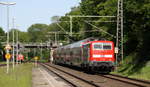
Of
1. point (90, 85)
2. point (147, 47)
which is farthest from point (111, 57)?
point (90, 85)

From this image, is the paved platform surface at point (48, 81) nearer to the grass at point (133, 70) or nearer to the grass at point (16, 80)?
the grass at point (16, 80)

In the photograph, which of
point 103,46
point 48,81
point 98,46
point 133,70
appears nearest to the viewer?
point 48,81

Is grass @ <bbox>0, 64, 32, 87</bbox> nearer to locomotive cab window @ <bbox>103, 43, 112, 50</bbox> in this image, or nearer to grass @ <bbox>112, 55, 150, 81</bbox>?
locomotive cab window @ <bbox>103, 43, 112, 50</bbox>

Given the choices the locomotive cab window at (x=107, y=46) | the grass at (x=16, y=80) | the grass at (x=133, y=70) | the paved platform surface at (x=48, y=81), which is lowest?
the paved platform surface at (x=48, y=81)

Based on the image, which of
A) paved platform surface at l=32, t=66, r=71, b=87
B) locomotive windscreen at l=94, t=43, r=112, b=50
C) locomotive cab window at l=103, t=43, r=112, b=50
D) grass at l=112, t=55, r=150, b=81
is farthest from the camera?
locomotive cab window at l=103, t=43, r=112, b=50

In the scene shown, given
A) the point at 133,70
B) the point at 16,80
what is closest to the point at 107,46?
the point at 133,70

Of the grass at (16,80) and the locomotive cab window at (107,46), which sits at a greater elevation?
the locomotive cab window at (107,46)

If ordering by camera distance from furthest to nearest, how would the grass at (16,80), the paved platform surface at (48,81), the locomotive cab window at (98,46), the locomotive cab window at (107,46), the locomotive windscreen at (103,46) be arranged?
the locomotive cab window at (107,46) → the locomotive windscreen at (103,46) → the locomotive cab window at (98,46) → the paved platform surface at (48,81) → the grass at (16,80)

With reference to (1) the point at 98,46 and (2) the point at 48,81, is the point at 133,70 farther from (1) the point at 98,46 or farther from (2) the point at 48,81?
(2) the point at 48,81

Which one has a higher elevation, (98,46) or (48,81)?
(98,46)

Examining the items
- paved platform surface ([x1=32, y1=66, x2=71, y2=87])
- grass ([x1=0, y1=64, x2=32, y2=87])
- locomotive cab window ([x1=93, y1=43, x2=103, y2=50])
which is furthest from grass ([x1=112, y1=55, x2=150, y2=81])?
grass ([x1=0, y1=64, x2=32, y2=87])

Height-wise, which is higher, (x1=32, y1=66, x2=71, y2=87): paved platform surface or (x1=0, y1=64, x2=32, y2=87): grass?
(x1=0, y1=64, x2=32, y2=87): grass

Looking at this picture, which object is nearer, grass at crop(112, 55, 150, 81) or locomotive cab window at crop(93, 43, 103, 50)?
grass at crop(112, 55, 150, 81)

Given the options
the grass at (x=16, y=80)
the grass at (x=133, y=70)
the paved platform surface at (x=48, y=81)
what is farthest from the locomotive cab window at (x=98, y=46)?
the grass at (x=16, y=80)
